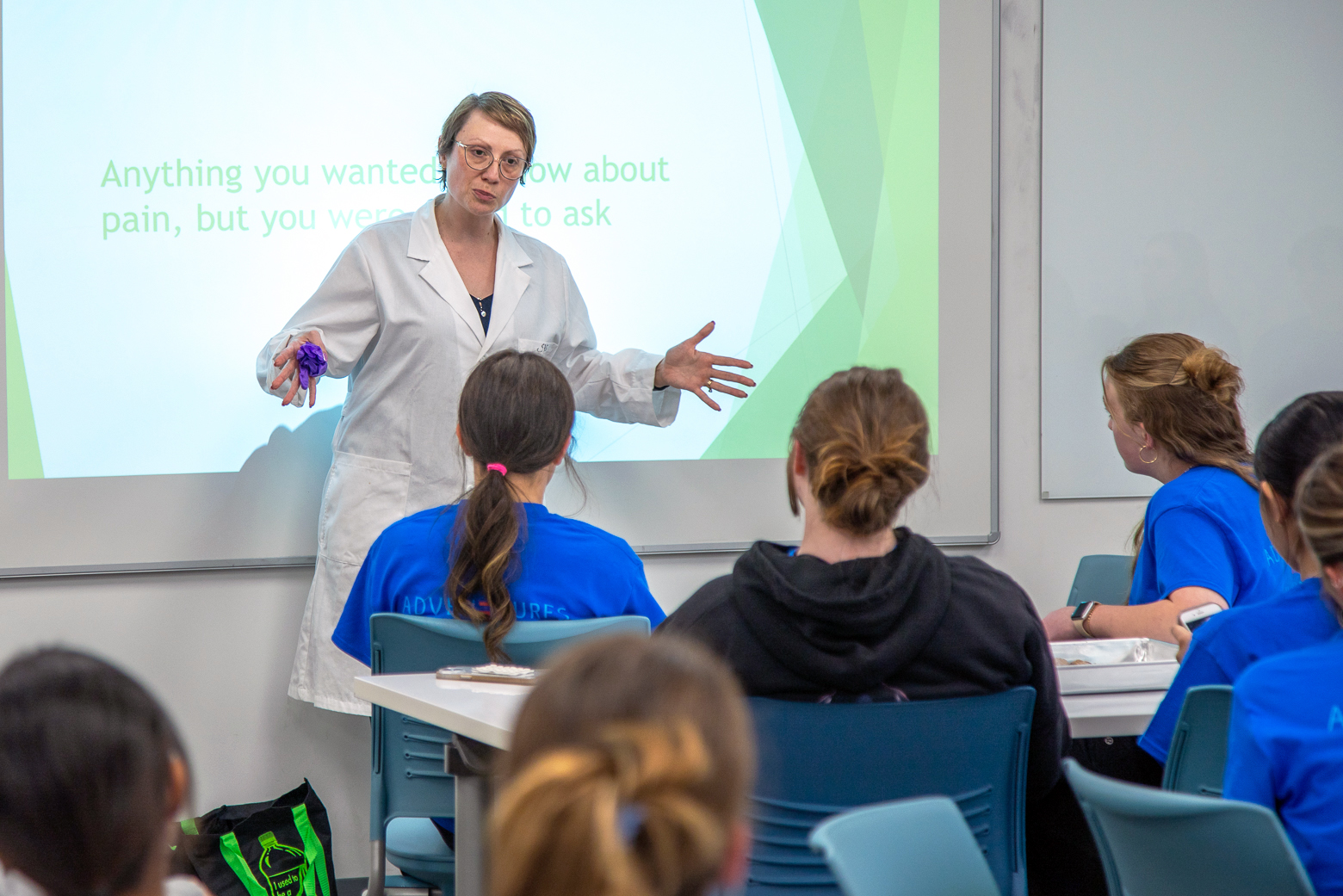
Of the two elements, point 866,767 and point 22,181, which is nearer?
point 866,767

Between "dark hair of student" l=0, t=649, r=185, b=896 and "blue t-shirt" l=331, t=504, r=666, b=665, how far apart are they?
3.11 feet

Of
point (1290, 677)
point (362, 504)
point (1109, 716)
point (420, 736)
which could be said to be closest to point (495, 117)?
point (362, 504)

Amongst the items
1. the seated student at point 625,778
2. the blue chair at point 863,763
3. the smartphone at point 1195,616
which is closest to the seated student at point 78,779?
the seated student at point 625,778

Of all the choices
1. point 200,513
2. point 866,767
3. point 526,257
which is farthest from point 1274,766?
point 200,513

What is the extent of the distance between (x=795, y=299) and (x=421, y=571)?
1613 millimetres

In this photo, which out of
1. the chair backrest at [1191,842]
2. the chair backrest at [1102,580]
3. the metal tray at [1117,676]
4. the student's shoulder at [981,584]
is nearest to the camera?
the chair backrest at [1191,842]

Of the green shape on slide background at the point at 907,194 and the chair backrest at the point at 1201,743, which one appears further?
the green shape on slide background at the point at 907,194

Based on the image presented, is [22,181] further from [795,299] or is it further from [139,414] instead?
[795,299]

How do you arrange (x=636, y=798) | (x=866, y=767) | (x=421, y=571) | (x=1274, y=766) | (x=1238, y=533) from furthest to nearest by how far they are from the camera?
(x=1238, y=533) < (x=421, y=571) < (x=866, y=767) < (x=1274, y=766) < (x=636, y=798)

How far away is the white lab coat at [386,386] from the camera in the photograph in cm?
270

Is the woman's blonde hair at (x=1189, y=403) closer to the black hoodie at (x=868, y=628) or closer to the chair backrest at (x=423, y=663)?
the black hoodie at (x=868, y=628)

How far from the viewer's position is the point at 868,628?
1.40 m

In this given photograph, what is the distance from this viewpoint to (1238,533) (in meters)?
2.15

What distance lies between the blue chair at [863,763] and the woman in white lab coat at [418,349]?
1.35m
